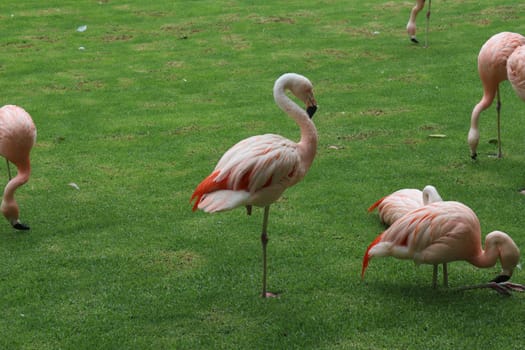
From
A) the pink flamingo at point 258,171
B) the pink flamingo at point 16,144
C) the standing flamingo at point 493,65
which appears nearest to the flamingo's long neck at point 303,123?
the pink flamingo at point 258,171

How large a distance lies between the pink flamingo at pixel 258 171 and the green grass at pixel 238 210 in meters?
0.57

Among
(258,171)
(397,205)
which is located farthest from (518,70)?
(258,171)

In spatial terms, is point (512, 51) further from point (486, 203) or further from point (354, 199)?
point (354, 199)

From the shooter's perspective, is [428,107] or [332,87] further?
[332,87]

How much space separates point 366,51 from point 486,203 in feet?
17.6

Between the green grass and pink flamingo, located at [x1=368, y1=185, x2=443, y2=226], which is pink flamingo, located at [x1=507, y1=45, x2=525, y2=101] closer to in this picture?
the green grass

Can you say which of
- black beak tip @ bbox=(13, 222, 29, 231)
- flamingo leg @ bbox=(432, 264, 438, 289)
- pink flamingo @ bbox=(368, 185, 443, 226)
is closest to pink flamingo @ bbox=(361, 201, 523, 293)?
flamingo leg @ bbox=(432, 264, 438, 289)

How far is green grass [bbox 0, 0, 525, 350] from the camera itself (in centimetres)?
428

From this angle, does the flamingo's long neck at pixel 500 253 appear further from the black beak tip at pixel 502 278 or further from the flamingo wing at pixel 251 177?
the flamingo wing at pixel 251 177

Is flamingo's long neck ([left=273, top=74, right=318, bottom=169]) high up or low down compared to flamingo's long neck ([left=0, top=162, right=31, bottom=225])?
up

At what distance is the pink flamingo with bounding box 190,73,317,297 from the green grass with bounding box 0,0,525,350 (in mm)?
574

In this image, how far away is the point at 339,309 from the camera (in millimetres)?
4379

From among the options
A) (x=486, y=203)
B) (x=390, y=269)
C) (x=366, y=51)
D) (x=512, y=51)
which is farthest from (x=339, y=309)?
(x=366, y=51)

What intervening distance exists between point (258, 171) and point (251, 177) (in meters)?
0.05
